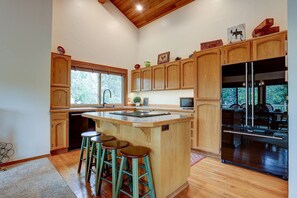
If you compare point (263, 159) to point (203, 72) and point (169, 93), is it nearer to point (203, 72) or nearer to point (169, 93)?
point (203, 72)

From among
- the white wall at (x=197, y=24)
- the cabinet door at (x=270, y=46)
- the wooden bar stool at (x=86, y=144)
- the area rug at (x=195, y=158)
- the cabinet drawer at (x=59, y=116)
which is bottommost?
the area rug at (x=195, y=158)

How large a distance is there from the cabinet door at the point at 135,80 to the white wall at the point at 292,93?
4.09m

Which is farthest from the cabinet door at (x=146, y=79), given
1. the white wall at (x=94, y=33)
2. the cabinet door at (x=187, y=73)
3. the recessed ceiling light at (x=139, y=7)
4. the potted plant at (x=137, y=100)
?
the recessed ceiling light at (x=139, y=7)

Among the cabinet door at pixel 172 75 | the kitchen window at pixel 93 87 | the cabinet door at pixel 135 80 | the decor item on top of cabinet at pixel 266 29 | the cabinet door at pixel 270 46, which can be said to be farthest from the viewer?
the cabinet door at pixel 135 80

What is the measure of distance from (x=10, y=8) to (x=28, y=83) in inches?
53.8

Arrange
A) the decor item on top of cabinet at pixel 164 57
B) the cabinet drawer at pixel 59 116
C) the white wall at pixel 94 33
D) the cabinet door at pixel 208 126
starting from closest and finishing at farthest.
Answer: the cabinet door at pixel 208 126
the cabinet drawer at pixel 59 116
the white wall at pixel 94 33
the decor item on top of cabinet at pixel 164 57

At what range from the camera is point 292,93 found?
4.94 ft

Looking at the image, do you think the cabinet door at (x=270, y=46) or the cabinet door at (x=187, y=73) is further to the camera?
the cabinet door at (x=187, y=73)

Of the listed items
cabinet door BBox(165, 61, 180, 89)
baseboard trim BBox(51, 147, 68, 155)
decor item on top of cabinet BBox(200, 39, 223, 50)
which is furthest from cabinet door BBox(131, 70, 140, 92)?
baseboard trim BBox(51, 147, 68, 155)

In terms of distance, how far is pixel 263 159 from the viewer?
8.16 feet

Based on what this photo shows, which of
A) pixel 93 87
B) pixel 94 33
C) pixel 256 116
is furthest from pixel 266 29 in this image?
pixel 93 87

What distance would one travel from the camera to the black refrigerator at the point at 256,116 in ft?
7.59

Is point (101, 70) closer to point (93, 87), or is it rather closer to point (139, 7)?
point (93, 87)

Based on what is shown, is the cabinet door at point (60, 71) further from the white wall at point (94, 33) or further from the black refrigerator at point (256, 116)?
the black refrigerator at point (256, 116)
